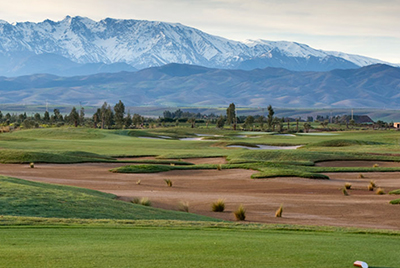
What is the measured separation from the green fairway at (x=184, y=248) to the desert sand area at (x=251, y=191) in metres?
6.70

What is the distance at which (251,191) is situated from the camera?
33.1 m

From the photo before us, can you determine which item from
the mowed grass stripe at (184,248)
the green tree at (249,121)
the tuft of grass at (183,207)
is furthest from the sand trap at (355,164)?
the green tree at (249,121)

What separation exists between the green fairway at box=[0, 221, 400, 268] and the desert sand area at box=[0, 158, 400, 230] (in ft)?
22.0

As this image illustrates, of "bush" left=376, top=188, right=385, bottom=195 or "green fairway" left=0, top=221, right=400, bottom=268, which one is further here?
"bush" left=376, top=188, right=385, bottom=195

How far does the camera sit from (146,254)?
1200cm

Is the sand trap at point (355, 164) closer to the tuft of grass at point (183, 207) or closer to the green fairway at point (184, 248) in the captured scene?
the tuft of grass at point (183, 207)

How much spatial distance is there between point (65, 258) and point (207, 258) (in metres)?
2.67

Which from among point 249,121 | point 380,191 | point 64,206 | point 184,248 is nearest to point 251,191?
point 380,191

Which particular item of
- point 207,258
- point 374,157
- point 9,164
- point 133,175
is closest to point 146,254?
point 207,258

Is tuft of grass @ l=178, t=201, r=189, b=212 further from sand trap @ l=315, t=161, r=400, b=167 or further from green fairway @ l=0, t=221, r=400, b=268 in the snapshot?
sand trap @ l=315, t=161, r=400, b=167

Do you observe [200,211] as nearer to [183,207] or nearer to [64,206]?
[183,207]

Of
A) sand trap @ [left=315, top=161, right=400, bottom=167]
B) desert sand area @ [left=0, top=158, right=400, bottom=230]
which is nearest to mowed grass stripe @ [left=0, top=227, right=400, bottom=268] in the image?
desert sand area @ [left=0, top=158, right=400, bottom=230]

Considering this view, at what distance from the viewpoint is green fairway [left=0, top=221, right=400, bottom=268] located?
1138 centimetres

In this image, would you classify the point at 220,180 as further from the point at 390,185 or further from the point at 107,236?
the point at 107,236
